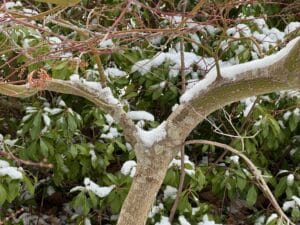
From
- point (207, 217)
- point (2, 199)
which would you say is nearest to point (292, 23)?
point (207, 217)

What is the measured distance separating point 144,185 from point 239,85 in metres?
0.58

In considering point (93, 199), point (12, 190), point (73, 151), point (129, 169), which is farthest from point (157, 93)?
point (12, 190)

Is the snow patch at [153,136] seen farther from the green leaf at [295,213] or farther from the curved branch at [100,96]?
the green leaf at [295,213]

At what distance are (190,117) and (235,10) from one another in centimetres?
148

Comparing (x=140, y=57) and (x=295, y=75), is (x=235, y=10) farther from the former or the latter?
(x=295, y=75)

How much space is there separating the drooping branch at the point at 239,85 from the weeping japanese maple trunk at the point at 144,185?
0.14m

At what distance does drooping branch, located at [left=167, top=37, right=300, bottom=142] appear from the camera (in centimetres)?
172

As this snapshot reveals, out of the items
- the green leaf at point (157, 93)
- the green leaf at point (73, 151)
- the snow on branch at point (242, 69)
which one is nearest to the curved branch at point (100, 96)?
the snow on branch at point (242, 69)

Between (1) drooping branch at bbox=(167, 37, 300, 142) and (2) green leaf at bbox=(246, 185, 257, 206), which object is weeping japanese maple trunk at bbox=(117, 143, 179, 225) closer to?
(1) drooping branch at bbox=(167, 37, 300, 142)

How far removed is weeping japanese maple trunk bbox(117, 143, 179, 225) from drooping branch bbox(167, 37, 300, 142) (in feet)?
0.45

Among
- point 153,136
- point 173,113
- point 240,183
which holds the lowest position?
point 240,183

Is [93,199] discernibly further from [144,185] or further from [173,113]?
[173,113]

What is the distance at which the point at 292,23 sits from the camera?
3100 mm

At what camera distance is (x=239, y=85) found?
73.0 inches
